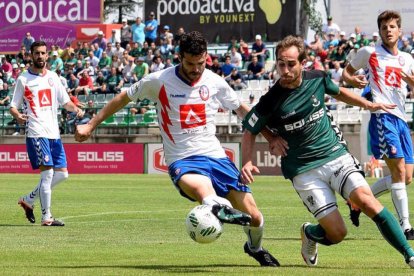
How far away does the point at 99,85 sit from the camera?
41.7 meters

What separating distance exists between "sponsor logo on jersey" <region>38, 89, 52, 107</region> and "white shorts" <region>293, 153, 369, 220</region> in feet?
22.5

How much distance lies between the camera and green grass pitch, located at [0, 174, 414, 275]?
10.1 meters

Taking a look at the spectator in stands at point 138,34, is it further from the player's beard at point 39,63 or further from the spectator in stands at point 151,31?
the player's beard at point 39,63

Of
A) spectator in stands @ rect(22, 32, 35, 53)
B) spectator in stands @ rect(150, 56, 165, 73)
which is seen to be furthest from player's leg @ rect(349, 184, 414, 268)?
spectator in stands @ rect(22, 32, 35, 53)

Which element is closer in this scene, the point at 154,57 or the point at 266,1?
the point at 154,57

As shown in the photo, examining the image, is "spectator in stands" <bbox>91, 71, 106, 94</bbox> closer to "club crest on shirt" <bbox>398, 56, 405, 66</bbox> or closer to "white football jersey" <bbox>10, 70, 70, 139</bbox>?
"white football jersey" <bbox>10, 70, 70, 139</bbox>

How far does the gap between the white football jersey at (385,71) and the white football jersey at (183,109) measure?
3.28m

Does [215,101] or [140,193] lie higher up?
[215,101]

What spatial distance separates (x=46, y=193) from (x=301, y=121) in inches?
262

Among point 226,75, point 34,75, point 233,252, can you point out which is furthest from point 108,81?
point 233,252

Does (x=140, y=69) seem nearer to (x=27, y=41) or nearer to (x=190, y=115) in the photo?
(x=27, y=41)

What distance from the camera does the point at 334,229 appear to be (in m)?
10.1

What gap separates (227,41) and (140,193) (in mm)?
21938

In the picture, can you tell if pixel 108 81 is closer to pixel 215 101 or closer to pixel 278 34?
pixel 278 34
